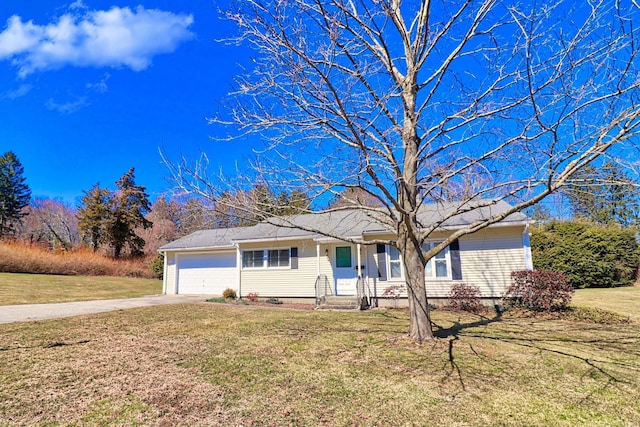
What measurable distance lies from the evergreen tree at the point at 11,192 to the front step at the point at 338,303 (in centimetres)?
3364

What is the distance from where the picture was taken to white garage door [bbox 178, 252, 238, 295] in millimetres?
15672

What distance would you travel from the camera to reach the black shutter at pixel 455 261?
1117 cm

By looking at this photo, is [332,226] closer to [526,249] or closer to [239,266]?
[239,266]

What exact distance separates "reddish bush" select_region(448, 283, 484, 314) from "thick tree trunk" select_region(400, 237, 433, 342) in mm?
5392

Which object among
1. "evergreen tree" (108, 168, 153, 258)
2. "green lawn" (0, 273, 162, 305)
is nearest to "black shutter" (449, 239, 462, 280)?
"green lawn" (0, 273, 162, 305)

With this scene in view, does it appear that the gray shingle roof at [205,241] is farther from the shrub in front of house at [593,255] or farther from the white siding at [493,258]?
the shrub in front of house at [593,255]

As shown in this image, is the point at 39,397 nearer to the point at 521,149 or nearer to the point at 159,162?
the point at 159,162

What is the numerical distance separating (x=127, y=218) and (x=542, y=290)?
28385 mm

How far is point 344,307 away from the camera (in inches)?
440

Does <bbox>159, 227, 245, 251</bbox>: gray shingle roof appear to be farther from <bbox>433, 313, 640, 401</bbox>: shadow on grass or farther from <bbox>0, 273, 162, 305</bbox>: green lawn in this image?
<bbox>433, 313, 640, 401</bbox>: shadow on grass

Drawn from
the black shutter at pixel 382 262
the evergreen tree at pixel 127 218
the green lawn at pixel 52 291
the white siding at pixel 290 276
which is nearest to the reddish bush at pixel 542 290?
the black shutter at pixel 382 262

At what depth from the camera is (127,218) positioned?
27609 millimetres

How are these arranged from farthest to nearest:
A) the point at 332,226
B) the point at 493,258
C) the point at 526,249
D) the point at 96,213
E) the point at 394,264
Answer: the point at 96,213 → the point at 332,226 → the point at 394,264 → the point at 493,258 → the point at 526,249

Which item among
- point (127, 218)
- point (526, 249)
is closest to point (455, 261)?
point (526, 249)
